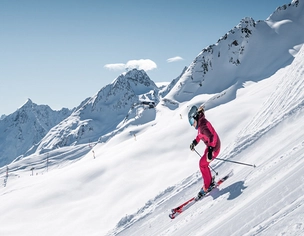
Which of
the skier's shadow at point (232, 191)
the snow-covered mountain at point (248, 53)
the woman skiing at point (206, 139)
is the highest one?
the snow-covered mountain at point (248, 53)

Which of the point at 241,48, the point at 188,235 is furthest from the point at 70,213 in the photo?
the point at 241,48

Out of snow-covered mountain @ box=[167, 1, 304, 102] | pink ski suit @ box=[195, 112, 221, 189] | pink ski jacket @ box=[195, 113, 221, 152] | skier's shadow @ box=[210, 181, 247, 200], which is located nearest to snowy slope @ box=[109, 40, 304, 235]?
skier's shadow @ box=[210, 181, 247, 200]

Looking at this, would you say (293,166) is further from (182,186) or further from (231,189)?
(182,186)

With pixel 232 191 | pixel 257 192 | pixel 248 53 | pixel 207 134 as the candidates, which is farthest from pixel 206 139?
pixel 248 53

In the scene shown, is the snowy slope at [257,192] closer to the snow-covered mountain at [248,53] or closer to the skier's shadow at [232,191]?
the skier's shadow at [232,191]

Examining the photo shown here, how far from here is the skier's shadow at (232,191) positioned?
20.1 feet

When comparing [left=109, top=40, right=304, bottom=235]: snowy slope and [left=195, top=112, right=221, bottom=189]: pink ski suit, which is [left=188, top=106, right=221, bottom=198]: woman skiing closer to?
[left=195, top=112, right=221, bottom=189]: pink ski suit

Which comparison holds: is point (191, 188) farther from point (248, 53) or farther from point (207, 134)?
point (248, 53)

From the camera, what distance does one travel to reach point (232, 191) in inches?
252

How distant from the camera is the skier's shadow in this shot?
6117 mm

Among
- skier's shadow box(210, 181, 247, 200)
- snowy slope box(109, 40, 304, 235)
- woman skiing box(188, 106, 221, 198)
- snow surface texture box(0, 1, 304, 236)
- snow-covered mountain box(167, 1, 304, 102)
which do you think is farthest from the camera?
snow-covered mountain box(167, 1, 304, 102)

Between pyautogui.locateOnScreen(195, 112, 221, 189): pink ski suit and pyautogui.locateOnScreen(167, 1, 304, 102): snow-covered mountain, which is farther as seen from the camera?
pyautogui.locateOnScreen(167, 1, 304, 102): snow-covered mountain

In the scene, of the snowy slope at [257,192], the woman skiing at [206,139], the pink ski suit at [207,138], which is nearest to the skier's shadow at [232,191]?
the snowy slope at [257,192]

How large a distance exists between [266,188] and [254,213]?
0.90 m
